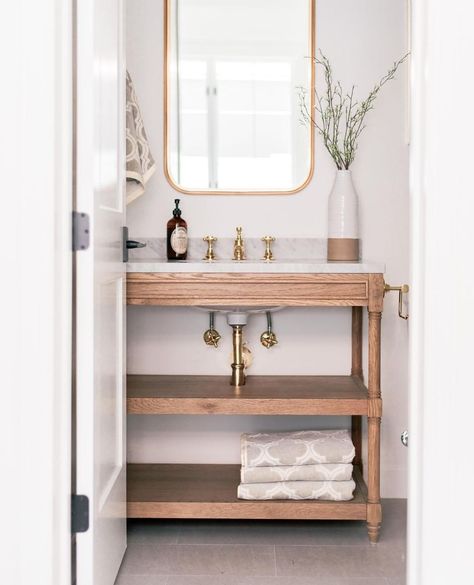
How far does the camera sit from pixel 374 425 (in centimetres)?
231

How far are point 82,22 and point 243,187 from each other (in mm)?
1262

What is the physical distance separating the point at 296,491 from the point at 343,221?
1.01m

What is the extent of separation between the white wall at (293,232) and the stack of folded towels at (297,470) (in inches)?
14.3

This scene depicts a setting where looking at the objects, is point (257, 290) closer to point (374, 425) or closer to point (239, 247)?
point (239, 247)

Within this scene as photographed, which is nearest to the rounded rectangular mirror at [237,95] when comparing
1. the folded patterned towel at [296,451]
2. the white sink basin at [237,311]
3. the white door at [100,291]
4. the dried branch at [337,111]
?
the dried branch at [337,111]

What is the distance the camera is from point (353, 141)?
2.72m

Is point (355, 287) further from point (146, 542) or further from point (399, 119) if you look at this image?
point (146, 542)

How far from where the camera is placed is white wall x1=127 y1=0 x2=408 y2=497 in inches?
108

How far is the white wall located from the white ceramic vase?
0.13 m

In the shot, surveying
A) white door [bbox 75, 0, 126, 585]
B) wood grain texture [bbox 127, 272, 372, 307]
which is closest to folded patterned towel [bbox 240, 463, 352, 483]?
white door [bbox 75, 0, 126, 585]
